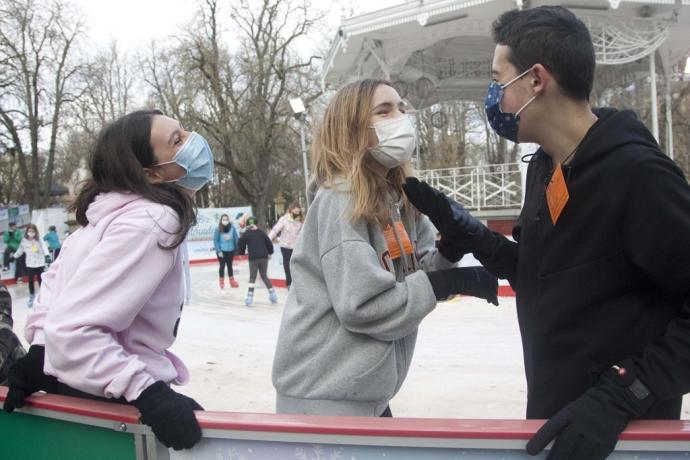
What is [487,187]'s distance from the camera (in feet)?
48.2

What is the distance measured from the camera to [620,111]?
137 cm

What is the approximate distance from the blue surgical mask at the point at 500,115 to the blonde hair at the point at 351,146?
398 millimetres

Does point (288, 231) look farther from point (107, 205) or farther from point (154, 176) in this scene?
point (107, 205)

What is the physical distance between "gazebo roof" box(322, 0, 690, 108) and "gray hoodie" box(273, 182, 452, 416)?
393 inches

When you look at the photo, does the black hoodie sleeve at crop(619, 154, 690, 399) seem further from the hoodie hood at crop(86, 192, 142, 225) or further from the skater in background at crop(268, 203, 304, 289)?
the skater in background at crop(268, 203, 304, 289)

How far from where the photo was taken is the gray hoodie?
1.57 m

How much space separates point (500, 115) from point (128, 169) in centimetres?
115

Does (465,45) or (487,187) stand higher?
(465,45)

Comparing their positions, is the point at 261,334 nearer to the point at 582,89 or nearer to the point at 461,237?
the point at 461,237

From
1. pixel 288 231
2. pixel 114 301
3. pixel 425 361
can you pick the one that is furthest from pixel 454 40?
pixel 114 301

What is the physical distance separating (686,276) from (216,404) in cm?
391

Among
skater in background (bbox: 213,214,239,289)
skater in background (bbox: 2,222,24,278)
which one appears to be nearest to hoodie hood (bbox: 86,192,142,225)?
skater in background (bbox: 213,214,239,289)

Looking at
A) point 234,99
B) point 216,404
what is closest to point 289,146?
point 234,99

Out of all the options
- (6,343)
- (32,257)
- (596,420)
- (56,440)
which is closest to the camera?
(596,420)
